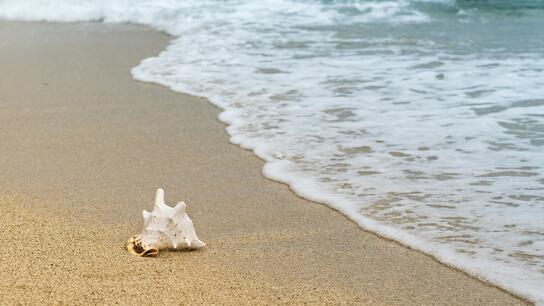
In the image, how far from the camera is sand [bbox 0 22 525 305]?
281 cm

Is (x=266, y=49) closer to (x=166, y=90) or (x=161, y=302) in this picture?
(x=166, y=90)

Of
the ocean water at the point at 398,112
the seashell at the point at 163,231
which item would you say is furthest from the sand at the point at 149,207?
the ocean water at the point at 398,112

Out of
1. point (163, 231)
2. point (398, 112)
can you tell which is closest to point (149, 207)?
point (163, 231)

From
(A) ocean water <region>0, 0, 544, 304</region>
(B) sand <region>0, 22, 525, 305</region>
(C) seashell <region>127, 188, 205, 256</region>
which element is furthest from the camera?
(A) ocean water <region>0, 0, 544, 304</region>

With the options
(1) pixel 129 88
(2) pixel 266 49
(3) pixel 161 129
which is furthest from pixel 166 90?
(2) pixel 266 49

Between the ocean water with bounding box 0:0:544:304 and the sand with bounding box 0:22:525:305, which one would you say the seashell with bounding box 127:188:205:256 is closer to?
the sand with bounding box 0:22:525:305

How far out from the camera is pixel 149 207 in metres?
3.75

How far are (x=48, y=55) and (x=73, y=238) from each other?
499 centimetres

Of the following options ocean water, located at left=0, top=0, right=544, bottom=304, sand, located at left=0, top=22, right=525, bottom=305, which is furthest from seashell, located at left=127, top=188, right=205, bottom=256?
ocean water, located at left=0, top=0, right=544, bottom=304

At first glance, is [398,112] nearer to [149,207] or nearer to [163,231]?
[149,207]

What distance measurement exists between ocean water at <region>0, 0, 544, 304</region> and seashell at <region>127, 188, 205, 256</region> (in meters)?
0.84

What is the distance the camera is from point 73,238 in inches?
128

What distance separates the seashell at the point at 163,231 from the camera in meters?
3.02

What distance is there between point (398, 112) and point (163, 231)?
108 inches
